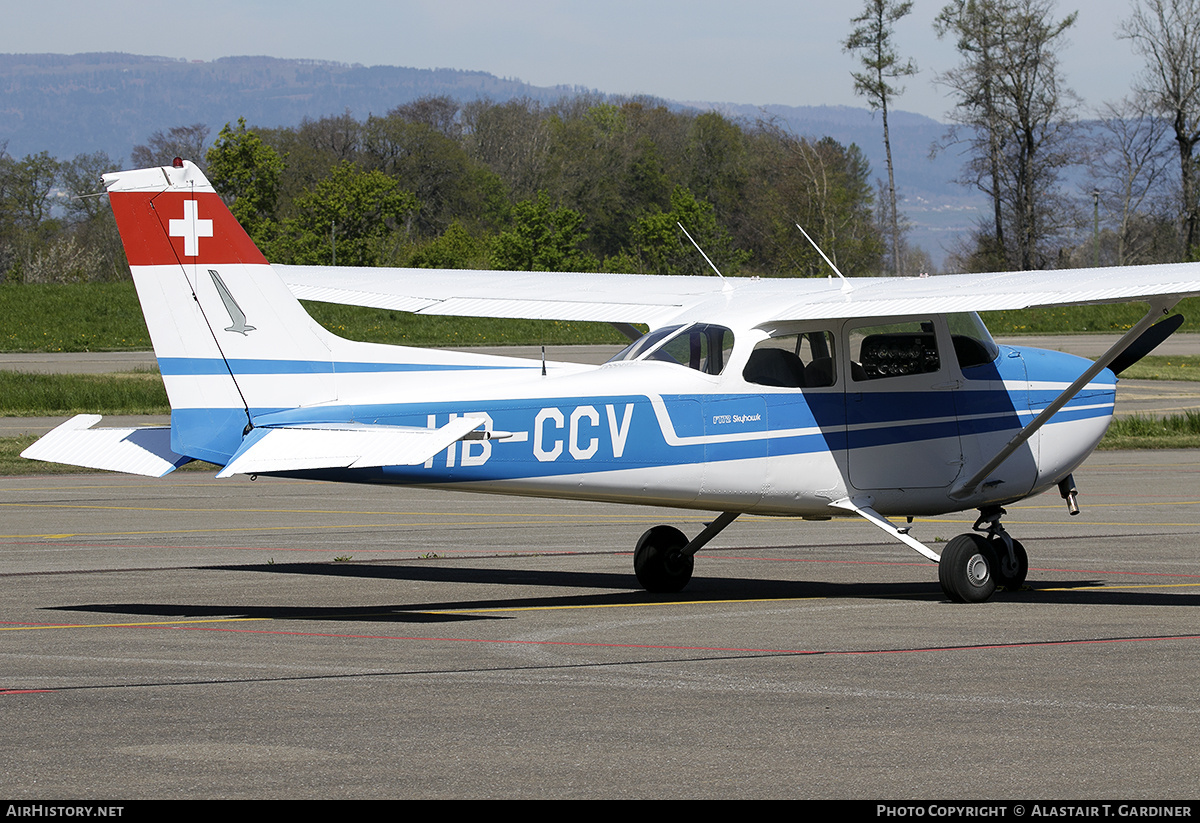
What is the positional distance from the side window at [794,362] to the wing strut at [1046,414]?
54.5 inches

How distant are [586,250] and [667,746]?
91494mm

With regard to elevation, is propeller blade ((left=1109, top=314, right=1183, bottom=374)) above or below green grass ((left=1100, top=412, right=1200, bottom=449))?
above

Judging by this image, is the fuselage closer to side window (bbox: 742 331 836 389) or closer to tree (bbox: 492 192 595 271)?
side window (bbox: 742 331 836 389)

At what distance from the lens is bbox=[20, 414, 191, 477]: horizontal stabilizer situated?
921 centimetres

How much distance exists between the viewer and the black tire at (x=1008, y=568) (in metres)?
10.7

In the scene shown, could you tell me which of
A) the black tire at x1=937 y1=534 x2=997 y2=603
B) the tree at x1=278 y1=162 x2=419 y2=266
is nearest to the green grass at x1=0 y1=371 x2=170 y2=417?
the black tire at x1=937 y1=534 x2=997 y2=603

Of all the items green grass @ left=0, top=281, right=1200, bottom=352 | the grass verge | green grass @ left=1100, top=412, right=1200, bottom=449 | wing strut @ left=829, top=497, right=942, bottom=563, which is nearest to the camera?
wing strut @ left=829, top=497, right=942, bottom=563

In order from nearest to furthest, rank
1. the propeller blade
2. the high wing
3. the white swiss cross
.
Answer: the white swiss cross → the high wing → the propeller blade

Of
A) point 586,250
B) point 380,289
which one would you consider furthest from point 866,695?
point 586,250

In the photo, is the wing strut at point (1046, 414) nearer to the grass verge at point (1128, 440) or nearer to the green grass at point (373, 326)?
the grass verge at point (1128, 440)

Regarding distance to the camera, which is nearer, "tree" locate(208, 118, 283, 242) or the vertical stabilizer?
the vertical stabilizer

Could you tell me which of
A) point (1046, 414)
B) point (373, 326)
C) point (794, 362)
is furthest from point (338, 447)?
point (373, 326)

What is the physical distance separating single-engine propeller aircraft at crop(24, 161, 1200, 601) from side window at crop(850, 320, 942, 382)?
2 centimetres

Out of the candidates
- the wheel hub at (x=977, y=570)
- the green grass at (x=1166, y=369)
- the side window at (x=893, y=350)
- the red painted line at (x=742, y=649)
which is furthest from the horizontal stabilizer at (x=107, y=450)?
the green grass at (x=1166, y=369)
